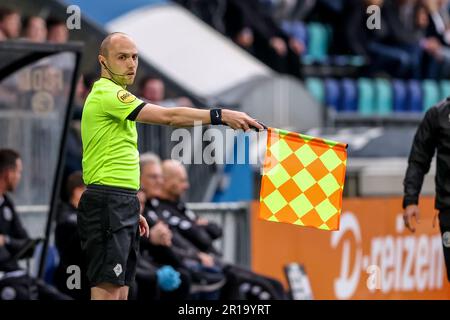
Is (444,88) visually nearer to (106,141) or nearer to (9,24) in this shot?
(9,24)

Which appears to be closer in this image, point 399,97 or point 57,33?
point 57,33

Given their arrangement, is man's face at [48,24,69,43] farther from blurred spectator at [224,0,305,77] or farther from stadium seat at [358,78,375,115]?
stadium seat at [358,78,375,115]

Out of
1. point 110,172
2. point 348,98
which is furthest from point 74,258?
point 348,98

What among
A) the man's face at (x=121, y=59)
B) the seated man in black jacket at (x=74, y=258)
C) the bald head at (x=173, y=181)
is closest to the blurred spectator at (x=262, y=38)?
the bald head at (x=173, y=181)

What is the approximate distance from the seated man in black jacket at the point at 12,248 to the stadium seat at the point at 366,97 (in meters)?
10.7

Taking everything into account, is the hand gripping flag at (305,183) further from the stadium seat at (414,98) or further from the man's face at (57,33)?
the stadium seat at (414,98)

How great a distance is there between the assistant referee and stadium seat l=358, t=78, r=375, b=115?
13.4 meters

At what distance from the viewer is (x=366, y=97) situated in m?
21.6

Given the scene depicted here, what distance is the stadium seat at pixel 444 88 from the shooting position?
22572 mm

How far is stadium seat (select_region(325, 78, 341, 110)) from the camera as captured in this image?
2106 cm

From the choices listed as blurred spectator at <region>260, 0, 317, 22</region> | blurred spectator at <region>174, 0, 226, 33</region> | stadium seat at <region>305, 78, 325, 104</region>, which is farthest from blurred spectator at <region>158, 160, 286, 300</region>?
blurred spectator at <region>260, 0, 317, 22</region>

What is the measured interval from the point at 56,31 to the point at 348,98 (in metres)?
7.98
